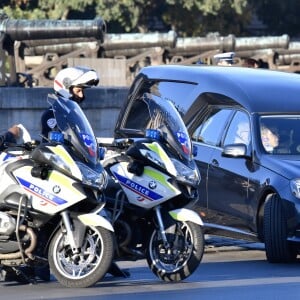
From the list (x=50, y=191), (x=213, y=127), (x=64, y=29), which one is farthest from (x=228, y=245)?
(x=64, y=29)

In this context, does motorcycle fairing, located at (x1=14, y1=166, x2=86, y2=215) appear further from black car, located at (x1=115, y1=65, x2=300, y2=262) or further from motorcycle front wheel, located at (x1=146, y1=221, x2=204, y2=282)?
black car, located at (x1=115, y1=65, x2=300, y2=262)

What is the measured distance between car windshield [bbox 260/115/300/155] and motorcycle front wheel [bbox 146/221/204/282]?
2684 mm

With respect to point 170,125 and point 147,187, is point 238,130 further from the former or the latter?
point 147,187

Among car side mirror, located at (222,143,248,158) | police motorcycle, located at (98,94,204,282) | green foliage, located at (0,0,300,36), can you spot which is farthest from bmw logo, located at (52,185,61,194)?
green foliage, located at (0,0,300,36)

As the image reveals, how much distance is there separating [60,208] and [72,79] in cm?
115

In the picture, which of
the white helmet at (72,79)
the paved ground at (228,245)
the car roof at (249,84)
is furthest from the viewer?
the paved ground at (228,245)

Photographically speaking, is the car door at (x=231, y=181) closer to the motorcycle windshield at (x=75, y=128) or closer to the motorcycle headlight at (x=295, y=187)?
the motorcycle headlight at (x=295, y=187)

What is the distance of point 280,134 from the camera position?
12422mm

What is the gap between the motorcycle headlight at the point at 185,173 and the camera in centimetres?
977

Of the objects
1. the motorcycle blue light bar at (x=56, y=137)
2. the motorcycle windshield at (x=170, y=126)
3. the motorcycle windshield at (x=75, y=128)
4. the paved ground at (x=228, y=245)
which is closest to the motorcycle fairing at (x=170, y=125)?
the motorcycle windshield at (x=170, y=126)

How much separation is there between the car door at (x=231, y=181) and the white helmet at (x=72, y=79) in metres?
2.70

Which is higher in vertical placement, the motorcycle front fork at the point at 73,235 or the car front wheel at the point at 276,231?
the motorcycle front fork at the point at 73,235

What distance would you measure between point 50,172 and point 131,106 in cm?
463

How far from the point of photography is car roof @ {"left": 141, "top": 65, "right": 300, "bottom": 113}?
496 inches
